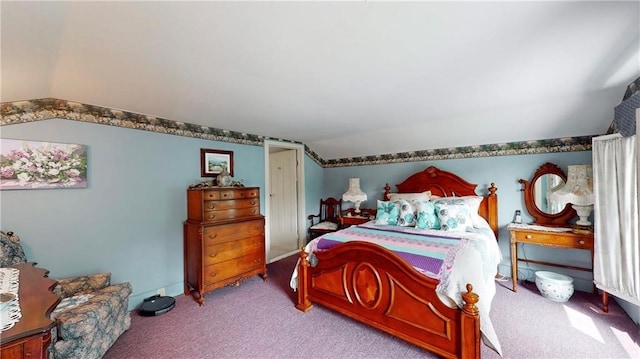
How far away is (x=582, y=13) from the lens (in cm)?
126

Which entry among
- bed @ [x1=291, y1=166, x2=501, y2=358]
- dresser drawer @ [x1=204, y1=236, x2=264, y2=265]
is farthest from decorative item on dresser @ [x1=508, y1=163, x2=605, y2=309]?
dresser drawer @ [x1=204, y1=236, x2=264, y2=265]

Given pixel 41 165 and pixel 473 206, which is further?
pixel 473 206

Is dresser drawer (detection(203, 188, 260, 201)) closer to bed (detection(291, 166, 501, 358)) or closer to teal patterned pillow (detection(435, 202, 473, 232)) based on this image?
bed (detection(291, 166, 501, 358))

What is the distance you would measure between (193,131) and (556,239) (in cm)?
439

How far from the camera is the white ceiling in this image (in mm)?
1228

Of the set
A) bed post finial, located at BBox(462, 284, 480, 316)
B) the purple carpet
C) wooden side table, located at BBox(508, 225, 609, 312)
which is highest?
wooden side table, located at BBox(508, 225, 609, 312)

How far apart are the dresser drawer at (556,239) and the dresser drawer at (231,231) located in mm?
3162

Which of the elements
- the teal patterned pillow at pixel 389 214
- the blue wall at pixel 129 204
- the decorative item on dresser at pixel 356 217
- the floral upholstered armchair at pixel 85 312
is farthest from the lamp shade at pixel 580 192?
the floral upholstered armchair at pixel 85 312

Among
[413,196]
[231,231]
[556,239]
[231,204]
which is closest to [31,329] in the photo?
[231,231]

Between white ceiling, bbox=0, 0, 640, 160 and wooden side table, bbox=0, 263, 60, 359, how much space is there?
4.44 ft

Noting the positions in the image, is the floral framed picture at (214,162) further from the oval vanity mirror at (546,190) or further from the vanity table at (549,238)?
the oval vanity mirror at (546,190)

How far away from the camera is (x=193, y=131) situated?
10.4ft

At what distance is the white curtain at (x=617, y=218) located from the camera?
81.6 inches

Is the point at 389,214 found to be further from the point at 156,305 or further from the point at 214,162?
the point at 156,305
